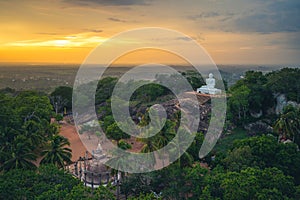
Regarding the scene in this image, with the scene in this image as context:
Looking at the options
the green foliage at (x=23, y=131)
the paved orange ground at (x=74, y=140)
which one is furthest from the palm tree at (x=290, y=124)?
the green foliage at (x=23, y=131)

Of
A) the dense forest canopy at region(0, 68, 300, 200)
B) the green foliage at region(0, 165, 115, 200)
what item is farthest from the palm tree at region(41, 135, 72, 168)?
the green foliage at region(0, 165, 115, 200)

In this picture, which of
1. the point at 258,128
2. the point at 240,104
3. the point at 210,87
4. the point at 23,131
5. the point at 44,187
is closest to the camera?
the point at 44,187

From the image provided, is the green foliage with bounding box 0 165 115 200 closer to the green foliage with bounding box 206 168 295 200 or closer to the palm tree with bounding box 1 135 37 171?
the palm tree with bounding box 1 135 37 171

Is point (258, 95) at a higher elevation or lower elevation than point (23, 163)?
higher

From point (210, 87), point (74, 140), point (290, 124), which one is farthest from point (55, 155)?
point (210, 87)

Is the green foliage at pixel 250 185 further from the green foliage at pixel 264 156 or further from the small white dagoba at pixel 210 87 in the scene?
the small white dagoba at pixel 210 87

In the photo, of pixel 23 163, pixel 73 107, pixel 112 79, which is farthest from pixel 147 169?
pixel 112 79

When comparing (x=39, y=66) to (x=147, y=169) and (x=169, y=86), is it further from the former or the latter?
(x=147, y=169)

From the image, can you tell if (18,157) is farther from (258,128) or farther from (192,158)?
(258,128)
